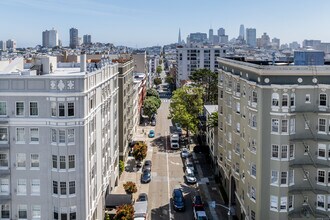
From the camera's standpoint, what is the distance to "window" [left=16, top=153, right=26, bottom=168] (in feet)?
137

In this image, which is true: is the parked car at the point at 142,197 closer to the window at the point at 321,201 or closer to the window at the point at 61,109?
the window at the point at 321,201

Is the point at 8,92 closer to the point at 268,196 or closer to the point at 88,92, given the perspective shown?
the point at 88,92

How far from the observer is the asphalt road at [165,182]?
60.8 meters

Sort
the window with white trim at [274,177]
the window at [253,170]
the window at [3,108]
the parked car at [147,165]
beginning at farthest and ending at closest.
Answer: the parked car at [147,165]
the window at [253,170]
the window with white trim at [274,177]
the window at [3,108]

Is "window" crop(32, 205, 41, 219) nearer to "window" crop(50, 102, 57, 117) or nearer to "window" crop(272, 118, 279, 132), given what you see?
"window" crop(50, 102, 57, 117)

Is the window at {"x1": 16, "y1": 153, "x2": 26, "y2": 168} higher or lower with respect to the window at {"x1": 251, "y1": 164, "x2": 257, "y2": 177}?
higher

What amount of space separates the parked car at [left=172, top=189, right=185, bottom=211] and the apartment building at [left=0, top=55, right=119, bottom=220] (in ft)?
67.4

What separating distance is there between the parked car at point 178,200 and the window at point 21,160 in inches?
1044

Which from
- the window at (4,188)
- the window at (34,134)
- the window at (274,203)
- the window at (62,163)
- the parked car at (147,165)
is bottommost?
the parked car at (147,165)

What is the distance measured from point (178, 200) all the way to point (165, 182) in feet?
39.0

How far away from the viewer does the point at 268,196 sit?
46406 mm

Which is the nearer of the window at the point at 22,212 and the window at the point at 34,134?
the window at the point at 34,134

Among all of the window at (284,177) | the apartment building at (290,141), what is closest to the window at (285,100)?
the apartment building at (290,141)

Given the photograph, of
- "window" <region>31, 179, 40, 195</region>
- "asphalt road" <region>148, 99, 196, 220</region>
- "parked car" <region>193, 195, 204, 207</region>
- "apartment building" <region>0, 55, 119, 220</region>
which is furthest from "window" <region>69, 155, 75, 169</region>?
"parked car" <region>193, 195, 204, 207</region>
